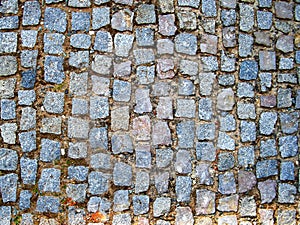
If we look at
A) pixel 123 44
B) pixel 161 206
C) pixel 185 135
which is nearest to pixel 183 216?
pixel 161 206

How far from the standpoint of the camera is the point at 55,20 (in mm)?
4617

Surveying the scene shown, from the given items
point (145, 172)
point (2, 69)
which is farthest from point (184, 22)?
point (2, 69)

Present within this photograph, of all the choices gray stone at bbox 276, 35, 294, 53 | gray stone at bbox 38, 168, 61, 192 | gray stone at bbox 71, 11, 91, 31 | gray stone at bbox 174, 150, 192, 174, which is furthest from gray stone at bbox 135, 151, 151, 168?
gray stone at bbox 276, 35, 294, 53

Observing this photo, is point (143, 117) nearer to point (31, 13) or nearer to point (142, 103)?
point (142, 103)

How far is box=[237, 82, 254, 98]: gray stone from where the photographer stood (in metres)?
4.66

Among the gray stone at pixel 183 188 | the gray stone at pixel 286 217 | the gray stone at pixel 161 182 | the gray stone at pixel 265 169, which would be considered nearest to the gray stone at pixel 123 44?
the gray stone at pixel 161 182

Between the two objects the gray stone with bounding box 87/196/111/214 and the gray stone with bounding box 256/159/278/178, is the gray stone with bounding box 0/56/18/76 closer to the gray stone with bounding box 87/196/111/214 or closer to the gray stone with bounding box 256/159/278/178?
the gray stone with bounding box 87/196/111/214

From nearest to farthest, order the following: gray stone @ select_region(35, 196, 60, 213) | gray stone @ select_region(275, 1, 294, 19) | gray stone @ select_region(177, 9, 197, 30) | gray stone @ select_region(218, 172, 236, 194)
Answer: gray stone @ select_region(35, 196, 60, 213) → gray stone @ select_region(218, 172, 236, 194) → gray stone @ select_region(177, 9, 197, 30) → gray stone @ select_region(275, 1, 294, 19)

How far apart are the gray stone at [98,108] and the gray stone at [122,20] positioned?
689 mm

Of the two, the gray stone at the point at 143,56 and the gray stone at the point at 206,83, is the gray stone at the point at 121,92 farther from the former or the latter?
the gray stone at the point at 206,83

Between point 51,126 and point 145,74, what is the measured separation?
0.98 m

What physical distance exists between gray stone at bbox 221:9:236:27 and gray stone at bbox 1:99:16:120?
6.88 feet

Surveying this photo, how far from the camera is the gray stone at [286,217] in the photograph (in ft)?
15.1

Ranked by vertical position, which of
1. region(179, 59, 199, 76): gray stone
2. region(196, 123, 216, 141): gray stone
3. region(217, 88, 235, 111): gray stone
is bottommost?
region(196, 123, 216, 141): gray stone
